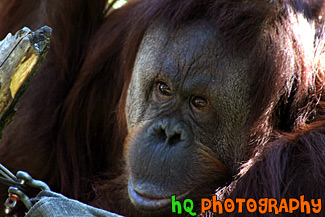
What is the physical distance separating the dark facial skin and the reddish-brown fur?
71 mm

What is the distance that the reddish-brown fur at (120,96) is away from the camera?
2.32 metres

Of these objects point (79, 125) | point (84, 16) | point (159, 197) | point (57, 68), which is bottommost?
point (159, 197)

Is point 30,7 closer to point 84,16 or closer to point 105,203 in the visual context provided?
point 84,16

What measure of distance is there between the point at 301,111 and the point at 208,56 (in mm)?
492

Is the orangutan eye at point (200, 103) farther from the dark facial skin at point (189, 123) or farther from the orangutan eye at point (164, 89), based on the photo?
the orangutan eye at point (164, 89)

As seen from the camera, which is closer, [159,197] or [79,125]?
[159,197]

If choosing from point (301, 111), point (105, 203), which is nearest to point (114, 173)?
point (105, 203)

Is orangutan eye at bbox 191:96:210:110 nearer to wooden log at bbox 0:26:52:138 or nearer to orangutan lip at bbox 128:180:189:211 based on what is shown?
orangutan lip at bbox 128:180:189:211

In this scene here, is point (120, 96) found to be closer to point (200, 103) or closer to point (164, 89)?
point (164, 89)

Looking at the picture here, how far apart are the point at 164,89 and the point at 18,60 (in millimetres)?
800

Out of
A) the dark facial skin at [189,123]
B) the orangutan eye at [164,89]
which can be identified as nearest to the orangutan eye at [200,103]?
the dark facial skin at [189,123]

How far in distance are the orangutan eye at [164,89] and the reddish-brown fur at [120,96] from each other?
298mm

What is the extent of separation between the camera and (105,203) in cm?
275

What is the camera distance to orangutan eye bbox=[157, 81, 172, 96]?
8.25ft
